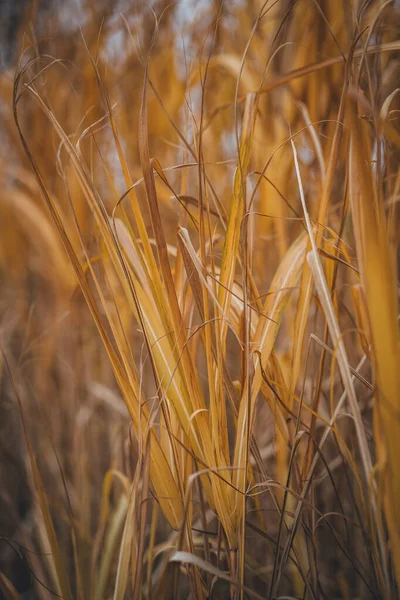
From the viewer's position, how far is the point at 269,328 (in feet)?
0.82

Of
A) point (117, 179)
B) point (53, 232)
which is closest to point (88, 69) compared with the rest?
point (117, 179)

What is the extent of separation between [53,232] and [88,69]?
1.00ft

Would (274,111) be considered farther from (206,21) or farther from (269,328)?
(269,328)

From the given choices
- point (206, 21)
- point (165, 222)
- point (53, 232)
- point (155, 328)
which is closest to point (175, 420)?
point (155, 328)

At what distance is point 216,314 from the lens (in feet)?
0.88

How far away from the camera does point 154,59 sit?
0.83 meters

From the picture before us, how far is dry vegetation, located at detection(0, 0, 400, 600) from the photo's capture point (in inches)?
8.9

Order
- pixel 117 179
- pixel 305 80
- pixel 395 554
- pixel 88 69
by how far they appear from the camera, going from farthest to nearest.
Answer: pixel 117 179
pixel 88 69
pixel 305 80
pixel 395 554

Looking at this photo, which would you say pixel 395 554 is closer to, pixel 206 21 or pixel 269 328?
pixel 269 328

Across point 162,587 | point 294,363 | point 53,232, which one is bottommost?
point 162,587

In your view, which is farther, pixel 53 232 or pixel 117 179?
pixel 117 179

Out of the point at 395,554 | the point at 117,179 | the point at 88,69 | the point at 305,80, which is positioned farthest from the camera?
the point at 117,179

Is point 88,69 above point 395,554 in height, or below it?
above

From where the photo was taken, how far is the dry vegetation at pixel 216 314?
23 cm
